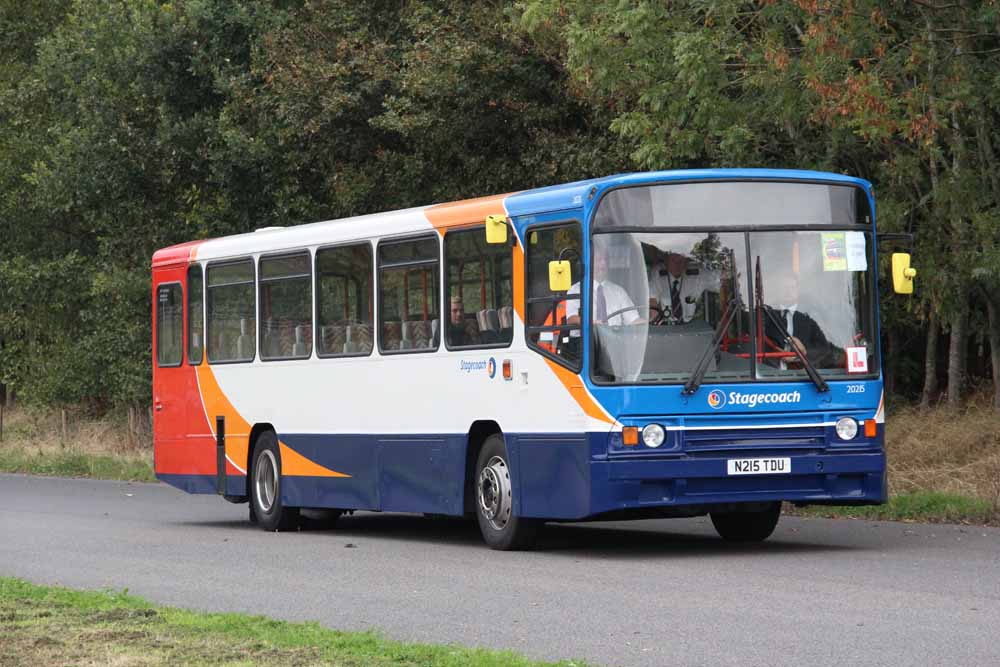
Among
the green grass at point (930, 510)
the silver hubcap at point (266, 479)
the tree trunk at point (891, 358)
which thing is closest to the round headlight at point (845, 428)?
the green grass at point (930, 510)

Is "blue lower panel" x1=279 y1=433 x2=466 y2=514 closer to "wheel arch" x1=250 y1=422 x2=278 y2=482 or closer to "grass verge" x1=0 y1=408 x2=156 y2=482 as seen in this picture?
"wheel arch" x1=250 y1=422 x2=278 y2=482

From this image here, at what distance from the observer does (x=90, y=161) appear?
3356 cm

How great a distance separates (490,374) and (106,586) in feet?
13.4

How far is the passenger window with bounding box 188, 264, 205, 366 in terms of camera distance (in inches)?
875

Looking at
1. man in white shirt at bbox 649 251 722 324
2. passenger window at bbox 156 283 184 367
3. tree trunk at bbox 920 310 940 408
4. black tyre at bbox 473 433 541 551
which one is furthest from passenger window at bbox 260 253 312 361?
tree trunk at bbox 920 310 940 408

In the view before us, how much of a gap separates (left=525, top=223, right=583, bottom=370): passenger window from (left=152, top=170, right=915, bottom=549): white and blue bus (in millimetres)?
17

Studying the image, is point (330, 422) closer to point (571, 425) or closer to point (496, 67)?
point (571, 425)

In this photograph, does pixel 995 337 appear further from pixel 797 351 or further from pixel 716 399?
pixel 716 399

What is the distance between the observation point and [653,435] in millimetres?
15047

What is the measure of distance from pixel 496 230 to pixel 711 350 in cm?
224

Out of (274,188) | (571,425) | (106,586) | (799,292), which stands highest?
(274,188)

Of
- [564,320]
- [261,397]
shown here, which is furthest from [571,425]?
[261,397]

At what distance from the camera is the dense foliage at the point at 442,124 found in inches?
771

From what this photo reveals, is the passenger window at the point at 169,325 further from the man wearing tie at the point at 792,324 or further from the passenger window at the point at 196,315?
the man wearing tie at the point at 792,324
